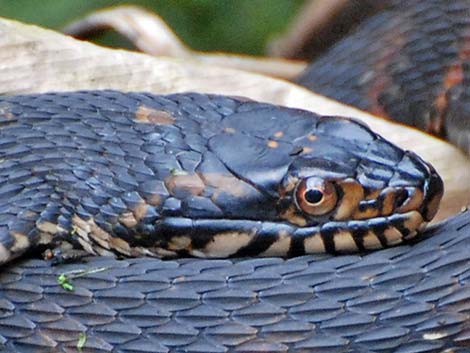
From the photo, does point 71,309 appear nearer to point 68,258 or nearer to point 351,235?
point 68,258

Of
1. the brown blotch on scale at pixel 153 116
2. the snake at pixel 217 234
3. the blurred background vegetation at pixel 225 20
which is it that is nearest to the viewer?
the snake at pixel 217 234

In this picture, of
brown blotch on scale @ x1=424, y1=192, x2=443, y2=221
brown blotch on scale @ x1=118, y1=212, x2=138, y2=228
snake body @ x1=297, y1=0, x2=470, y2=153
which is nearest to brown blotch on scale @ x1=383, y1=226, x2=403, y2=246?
brown blotch on scale @ x1=424, y1=192, x2=443, y2=221

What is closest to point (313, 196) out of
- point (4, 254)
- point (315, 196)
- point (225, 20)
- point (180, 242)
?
point (315, 196)

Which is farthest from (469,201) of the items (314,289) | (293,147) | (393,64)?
(314,289)

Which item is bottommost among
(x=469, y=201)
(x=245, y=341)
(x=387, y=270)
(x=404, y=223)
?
(x=245, y=341)

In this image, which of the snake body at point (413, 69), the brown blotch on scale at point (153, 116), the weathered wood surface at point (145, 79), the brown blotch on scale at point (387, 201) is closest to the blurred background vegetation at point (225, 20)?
the snake body at point (413, 69)

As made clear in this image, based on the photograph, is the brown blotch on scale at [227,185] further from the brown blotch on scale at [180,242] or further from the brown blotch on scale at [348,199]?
the brown blotch on scale at [348,199]

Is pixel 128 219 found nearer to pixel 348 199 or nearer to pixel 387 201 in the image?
pixel 348 199
